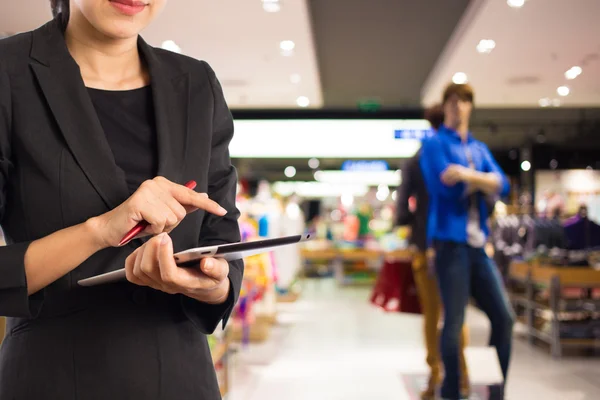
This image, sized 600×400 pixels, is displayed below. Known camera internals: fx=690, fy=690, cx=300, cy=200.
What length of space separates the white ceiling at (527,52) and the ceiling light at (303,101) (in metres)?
2.09

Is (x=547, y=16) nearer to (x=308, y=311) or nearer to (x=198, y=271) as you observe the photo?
(x=308, y=311)

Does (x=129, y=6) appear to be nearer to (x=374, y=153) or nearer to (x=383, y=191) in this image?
(x=374, y=153)

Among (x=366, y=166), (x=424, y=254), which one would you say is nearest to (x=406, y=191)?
(x=424, y=254)

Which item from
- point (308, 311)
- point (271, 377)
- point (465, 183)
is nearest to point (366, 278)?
point (308, 311)

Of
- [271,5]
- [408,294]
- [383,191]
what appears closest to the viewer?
[408,294]

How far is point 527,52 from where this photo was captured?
8102 mm

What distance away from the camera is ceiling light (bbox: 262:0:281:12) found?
21.2 ft

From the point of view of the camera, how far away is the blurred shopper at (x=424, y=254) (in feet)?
13.8

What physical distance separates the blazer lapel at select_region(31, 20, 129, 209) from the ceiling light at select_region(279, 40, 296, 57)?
7.27 metres

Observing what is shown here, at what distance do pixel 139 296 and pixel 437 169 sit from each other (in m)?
2.67

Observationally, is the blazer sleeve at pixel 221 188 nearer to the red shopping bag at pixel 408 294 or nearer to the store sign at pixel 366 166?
the red shopping bag at pixel 408 294

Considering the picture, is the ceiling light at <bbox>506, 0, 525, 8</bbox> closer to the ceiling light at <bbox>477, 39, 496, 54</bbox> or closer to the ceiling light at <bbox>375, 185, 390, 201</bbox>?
the ceiling light at <bbox>477, 39, 496, 54</bbox>

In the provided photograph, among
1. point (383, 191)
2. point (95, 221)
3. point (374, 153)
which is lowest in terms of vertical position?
point (95, 221)

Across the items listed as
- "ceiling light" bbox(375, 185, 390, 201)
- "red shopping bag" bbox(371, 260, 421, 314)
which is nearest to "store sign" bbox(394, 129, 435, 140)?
"red shopping bag" bbox(371, 260, 421, 314)
